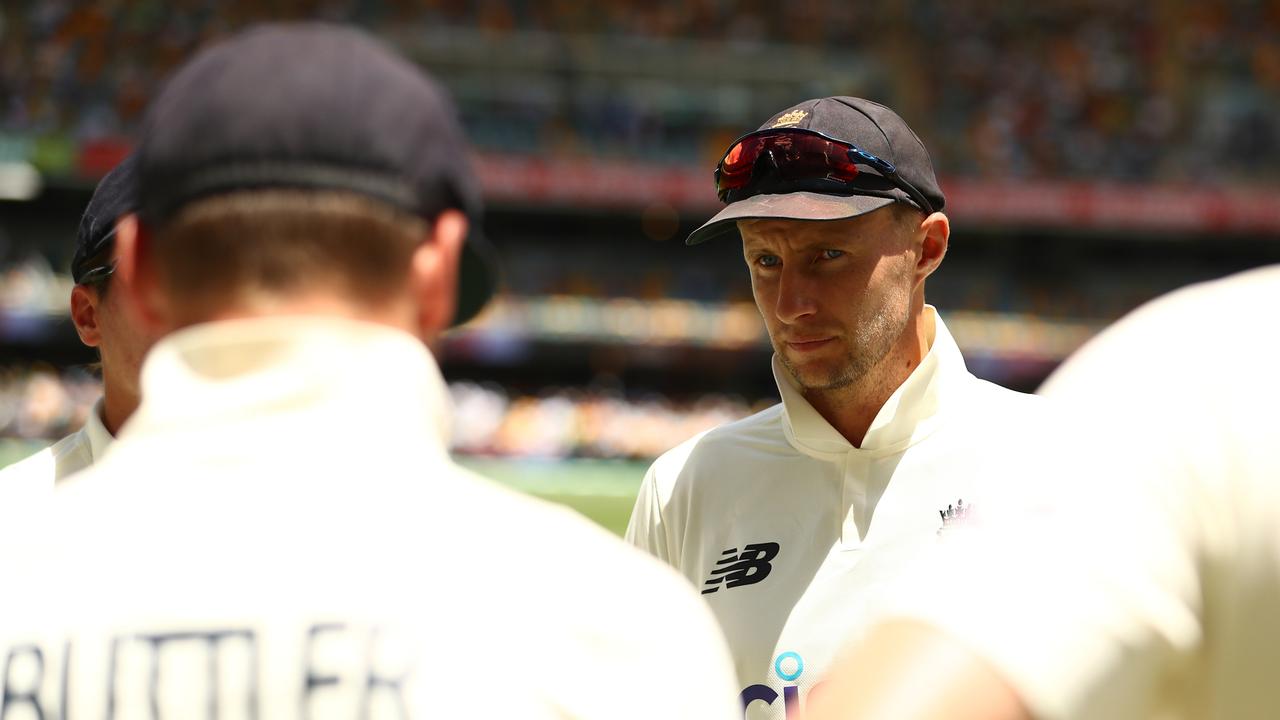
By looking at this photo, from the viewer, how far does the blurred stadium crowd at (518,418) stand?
17531mm

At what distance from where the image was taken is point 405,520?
1031mm

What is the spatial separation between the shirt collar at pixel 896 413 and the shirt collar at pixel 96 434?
1.19 meters

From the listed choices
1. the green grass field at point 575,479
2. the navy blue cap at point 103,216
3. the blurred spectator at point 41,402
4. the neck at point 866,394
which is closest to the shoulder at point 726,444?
the neck at point 866,394

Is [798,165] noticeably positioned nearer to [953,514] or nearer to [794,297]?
[794,297]

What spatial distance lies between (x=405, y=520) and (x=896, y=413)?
1678mm

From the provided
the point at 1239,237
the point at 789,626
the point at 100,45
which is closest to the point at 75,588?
the point at 789,626

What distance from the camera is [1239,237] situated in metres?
22.6

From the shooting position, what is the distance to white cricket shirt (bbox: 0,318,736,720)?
0.99 meters

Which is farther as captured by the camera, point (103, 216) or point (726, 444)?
point (726, 444)

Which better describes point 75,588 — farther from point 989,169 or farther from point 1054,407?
point 989,169

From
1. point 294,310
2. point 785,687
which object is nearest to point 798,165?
point 785,687

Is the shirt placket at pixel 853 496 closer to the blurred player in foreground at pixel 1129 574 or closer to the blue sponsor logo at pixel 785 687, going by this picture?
the blue sponsor logo at pixel 785 687

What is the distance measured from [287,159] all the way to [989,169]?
74.0 feet

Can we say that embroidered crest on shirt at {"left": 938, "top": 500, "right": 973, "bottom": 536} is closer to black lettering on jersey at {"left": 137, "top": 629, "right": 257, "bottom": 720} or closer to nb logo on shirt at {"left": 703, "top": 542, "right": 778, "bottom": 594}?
nb logo on shirt at {"left": 703, "top": 542, "right": 778, "bottom": 594}
